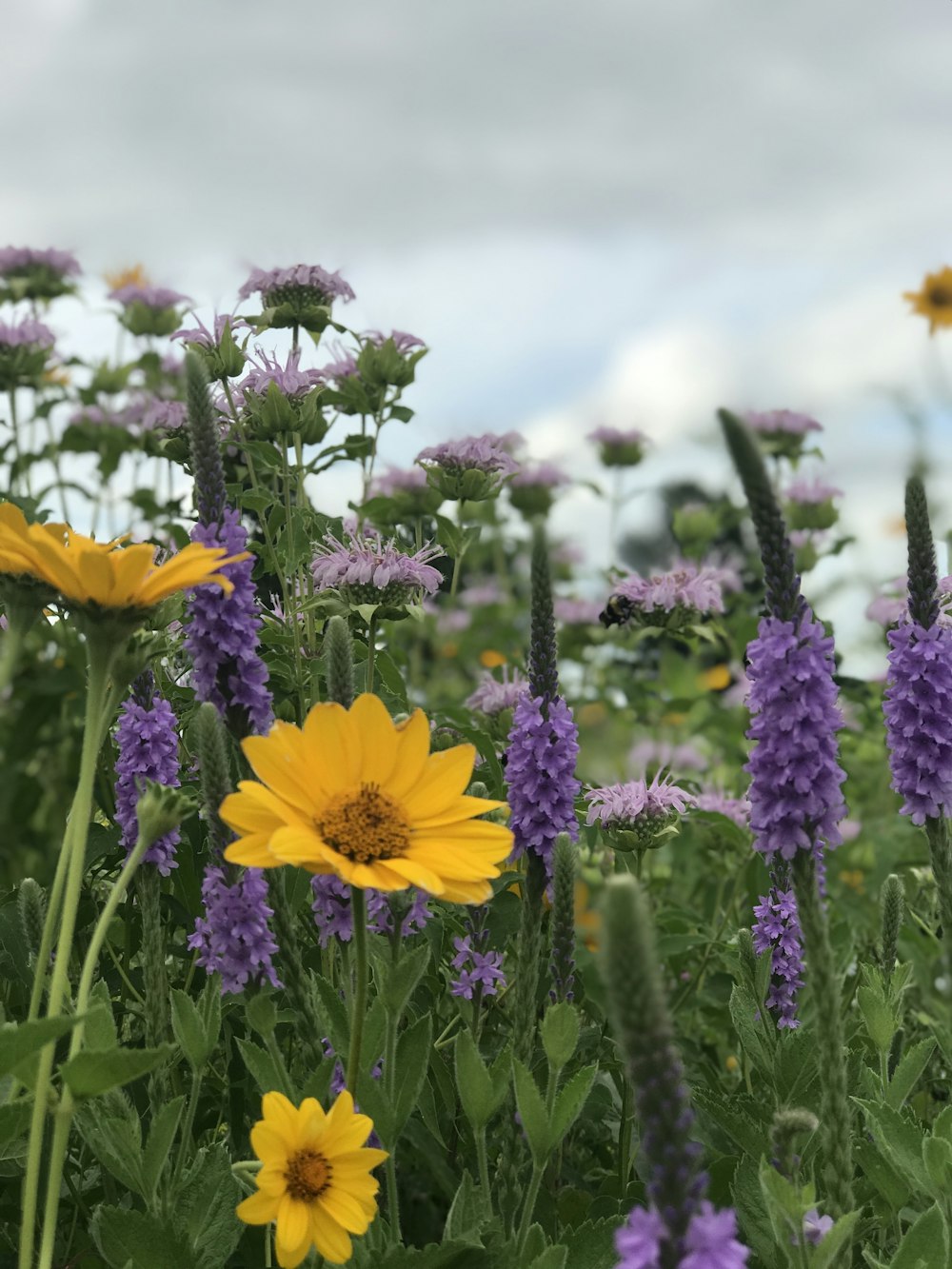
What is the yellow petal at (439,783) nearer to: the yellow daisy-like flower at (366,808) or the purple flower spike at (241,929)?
the yellow daisy-like flower at (366,808)

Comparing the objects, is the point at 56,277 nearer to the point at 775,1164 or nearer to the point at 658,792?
the point at 658,792

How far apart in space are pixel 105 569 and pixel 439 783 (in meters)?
0.42

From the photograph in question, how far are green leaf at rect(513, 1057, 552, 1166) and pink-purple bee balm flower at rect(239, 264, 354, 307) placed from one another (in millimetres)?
1911

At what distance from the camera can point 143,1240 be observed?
1501 millimetres

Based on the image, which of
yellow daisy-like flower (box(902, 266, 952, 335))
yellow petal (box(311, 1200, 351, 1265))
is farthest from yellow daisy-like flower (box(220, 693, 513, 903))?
yellow daisy-like flower (box(902, 266, 952, 335))

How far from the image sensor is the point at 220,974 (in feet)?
5.40

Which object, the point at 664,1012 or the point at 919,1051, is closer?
the point at 664,1012

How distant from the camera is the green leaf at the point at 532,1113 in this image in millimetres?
1475

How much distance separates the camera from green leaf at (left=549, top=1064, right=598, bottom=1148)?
5.00ft

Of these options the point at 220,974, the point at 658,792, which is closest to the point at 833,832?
the point at 220,974

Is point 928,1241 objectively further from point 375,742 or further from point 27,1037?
point 27,1037

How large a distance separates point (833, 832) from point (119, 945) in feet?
5.15

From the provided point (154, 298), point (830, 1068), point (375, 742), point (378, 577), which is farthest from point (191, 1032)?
point (154, 298)

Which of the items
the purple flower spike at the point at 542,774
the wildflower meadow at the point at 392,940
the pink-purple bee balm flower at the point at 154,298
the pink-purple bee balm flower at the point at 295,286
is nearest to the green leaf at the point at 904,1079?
the wildflower meadow at the point at 392,940
